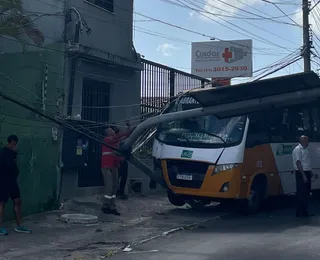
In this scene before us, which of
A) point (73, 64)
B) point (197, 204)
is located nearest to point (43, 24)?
point (73, 64)

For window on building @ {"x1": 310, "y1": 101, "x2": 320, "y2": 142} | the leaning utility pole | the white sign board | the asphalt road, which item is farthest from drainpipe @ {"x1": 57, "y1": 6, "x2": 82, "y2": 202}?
the white sign board

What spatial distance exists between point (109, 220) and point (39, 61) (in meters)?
3.98

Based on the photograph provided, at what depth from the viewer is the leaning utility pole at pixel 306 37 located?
23.6 m

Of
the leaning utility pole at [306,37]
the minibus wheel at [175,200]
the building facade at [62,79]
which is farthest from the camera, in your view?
the leaning utility pole at [306,37]

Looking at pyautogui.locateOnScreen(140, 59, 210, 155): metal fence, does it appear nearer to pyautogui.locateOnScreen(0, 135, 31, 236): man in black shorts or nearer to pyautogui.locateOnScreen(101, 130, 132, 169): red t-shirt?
pyautogui.locateOnScreen(101, 130, 132, 169): red t-shirt

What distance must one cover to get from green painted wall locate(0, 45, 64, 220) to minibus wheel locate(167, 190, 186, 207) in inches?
110

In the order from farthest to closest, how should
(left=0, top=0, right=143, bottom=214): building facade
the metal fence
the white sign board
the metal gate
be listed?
the white sign board < the metal fence < the metal gate < (left=0, top=0, right=143, bottom=214): building facade

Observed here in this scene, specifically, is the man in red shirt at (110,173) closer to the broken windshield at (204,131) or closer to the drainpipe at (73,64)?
the broken windshield at (204,131)

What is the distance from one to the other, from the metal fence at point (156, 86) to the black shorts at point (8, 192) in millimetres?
6686

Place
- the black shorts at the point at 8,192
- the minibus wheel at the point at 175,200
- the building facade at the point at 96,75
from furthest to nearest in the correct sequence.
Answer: the building facade at the point at 96,75
the minibus wheel at the point at 175,200
the black shorts at the point at 8,192

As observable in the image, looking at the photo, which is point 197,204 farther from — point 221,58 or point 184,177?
point 221,58

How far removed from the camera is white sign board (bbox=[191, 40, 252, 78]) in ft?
113

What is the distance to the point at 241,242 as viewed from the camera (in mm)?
10766

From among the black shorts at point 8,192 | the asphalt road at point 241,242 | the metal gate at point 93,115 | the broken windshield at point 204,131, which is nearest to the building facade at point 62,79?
the metal gate at point 93,115
